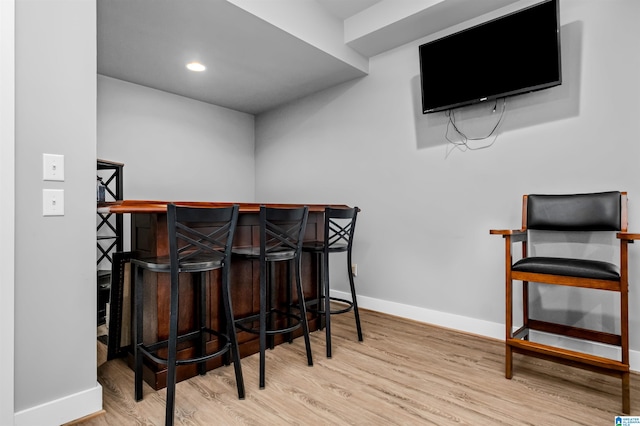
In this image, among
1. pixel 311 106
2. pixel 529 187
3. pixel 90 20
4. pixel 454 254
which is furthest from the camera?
pixel 311 106

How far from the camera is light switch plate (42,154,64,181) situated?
1553mm

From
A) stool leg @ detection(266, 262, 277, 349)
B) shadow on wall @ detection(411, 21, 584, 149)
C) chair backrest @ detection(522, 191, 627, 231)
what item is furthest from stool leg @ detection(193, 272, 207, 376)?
shadow on wall @ detection(411, 21, 584, 149)

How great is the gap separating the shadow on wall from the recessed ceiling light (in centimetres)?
207

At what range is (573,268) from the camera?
5.99 ft

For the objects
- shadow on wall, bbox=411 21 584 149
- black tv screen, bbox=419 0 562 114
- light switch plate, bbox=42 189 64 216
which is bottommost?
light switch plate, bbox=42 189 64 216

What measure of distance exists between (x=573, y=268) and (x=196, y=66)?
3.51m

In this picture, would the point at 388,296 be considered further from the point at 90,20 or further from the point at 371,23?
the point at 90,20

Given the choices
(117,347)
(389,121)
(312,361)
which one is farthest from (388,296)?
(117,347)

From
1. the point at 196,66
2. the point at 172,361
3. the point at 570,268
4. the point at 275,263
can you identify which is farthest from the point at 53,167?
the point at 570,268

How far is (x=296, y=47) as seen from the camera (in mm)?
3070

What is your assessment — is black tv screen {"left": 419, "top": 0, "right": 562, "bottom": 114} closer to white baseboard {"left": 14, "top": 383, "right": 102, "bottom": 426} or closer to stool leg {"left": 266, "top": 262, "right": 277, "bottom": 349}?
stool leg {"left": 266, "top": 262, "right": 277, "bottom": 349}

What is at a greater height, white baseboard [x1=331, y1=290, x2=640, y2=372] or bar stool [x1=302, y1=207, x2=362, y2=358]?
bar stool [x1=302, y1=207, x2=362, y2=358]

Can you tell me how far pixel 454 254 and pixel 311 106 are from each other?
242 cm

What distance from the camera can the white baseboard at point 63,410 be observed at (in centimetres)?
151
